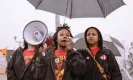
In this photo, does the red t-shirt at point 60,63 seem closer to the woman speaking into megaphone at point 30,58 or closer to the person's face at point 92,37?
the woman speaking into megaphone at point 30,58

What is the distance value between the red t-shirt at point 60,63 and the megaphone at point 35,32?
0.32 metres

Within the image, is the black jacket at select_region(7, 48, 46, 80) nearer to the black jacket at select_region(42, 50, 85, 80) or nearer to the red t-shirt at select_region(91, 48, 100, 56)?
the black jacket at select_region(42, 50, 85, 80)

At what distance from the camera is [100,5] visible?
17.8 ft

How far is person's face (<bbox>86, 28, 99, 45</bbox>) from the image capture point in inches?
186

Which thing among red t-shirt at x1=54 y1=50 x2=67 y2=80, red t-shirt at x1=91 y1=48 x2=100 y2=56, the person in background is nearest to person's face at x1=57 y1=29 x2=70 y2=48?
red t-shirt at x1=54 y1=50 x2=67 y2=80

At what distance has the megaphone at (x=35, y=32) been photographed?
4410mm

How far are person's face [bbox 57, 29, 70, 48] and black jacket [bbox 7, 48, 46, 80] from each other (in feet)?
1.22

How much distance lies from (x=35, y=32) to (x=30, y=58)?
1.46 feet

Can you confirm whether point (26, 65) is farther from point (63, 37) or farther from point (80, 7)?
point (80, 7)

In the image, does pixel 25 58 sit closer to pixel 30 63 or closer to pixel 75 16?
pixel 30 63

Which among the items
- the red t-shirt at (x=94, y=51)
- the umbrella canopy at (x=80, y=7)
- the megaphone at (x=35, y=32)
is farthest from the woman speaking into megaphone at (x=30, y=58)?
the umbrella canopy at (x=80, y=7)

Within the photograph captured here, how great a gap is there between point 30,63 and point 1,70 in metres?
2.21

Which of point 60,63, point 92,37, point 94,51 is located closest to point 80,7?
point 92,37

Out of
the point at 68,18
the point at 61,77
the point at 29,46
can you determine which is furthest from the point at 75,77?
the point at 68,18
